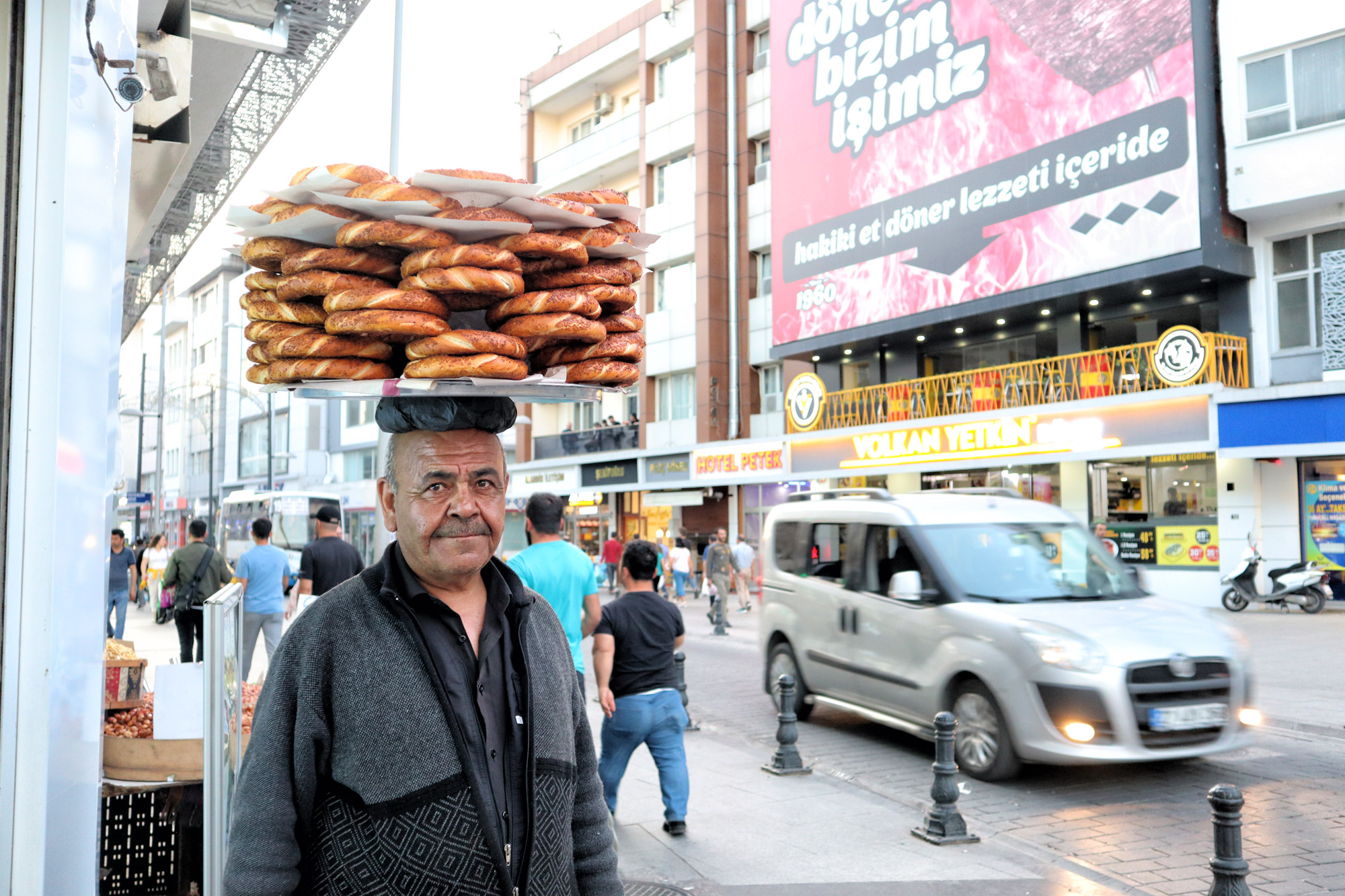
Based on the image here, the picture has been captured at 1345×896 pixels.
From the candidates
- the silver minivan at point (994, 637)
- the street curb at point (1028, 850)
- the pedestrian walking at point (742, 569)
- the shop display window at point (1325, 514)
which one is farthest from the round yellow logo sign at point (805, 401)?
the street curb at point (1028, 850)

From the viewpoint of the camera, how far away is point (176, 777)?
402 centimetres

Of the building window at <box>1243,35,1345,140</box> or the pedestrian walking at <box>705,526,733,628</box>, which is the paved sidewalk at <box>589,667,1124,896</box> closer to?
the pedestrian walking at <box>705,526,733,628</box>

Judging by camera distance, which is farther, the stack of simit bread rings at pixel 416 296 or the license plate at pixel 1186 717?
the license plate at pixel 1186 717

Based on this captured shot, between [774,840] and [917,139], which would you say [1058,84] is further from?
[774,840]

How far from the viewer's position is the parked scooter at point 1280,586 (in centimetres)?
1869

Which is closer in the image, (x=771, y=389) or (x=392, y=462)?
(x=392, y=462)

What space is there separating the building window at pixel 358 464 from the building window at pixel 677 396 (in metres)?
27.1

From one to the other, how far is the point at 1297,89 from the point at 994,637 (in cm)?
1780

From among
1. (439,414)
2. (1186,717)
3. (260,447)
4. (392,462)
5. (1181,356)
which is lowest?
(1186,717)

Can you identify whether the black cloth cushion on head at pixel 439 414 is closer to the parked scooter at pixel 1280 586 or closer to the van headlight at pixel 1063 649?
the van headlight at pixel 1063 649

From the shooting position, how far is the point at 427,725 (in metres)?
2.11

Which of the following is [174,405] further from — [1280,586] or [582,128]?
[1280,586]

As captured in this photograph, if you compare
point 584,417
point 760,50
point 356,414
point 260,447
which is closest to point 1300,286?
point 760,50

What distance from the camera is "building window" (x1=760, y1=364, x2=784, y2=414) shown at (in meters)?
33.8
